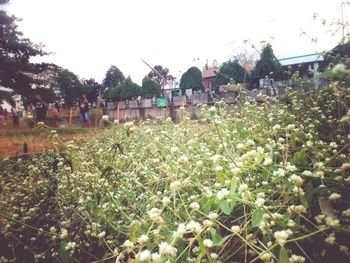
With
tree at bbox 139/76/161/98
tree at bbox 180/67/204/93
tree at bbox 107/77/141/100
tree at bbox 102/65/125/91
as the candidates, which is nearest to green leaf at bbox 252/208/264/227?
tree at bbox 139/76/161/98

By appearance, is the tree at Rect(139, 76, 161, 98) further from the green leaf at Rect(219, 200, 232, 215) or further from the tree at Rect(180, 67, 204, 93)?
the green leaf at Rect(219, 200, 232, 215)

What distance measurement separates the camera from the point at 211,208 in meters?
1.73

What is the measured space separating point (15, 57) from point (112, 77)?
41.9 m

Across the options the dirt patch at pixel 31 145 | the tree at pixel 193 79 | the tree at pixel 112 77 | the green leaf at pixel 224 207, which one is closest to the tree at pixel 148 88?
the tree at pixel 193 79

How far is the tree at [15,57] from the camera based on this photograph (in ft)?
49.4

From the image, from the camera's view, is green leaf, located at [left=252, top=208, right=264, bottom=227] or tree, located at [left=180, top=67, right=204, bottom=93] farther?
tree, located at [left=180, top=67, right=204, bottom=93]

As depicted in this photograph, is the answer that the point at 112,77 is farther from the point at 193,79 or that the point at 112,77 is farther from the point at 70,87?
the point at 70,87

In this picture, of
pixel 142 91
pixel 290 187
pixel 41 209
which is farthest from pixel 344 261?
pixel 142 91

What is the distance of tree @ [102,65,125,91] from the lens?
56750 millimetres

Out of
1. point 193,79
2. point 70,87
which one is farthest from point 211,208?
point 193,79

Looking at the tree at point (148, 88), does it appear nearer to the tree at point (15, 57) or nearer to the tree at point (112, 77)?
the tree at point (15, 57)

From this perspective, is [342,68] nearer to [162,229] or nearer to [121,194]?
[162,229]

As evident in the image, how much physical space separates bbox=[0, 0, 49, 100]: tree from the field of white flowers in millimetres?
Answer: 13039

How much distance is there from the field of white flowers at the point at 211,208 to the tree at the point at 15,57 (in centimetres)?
1304
